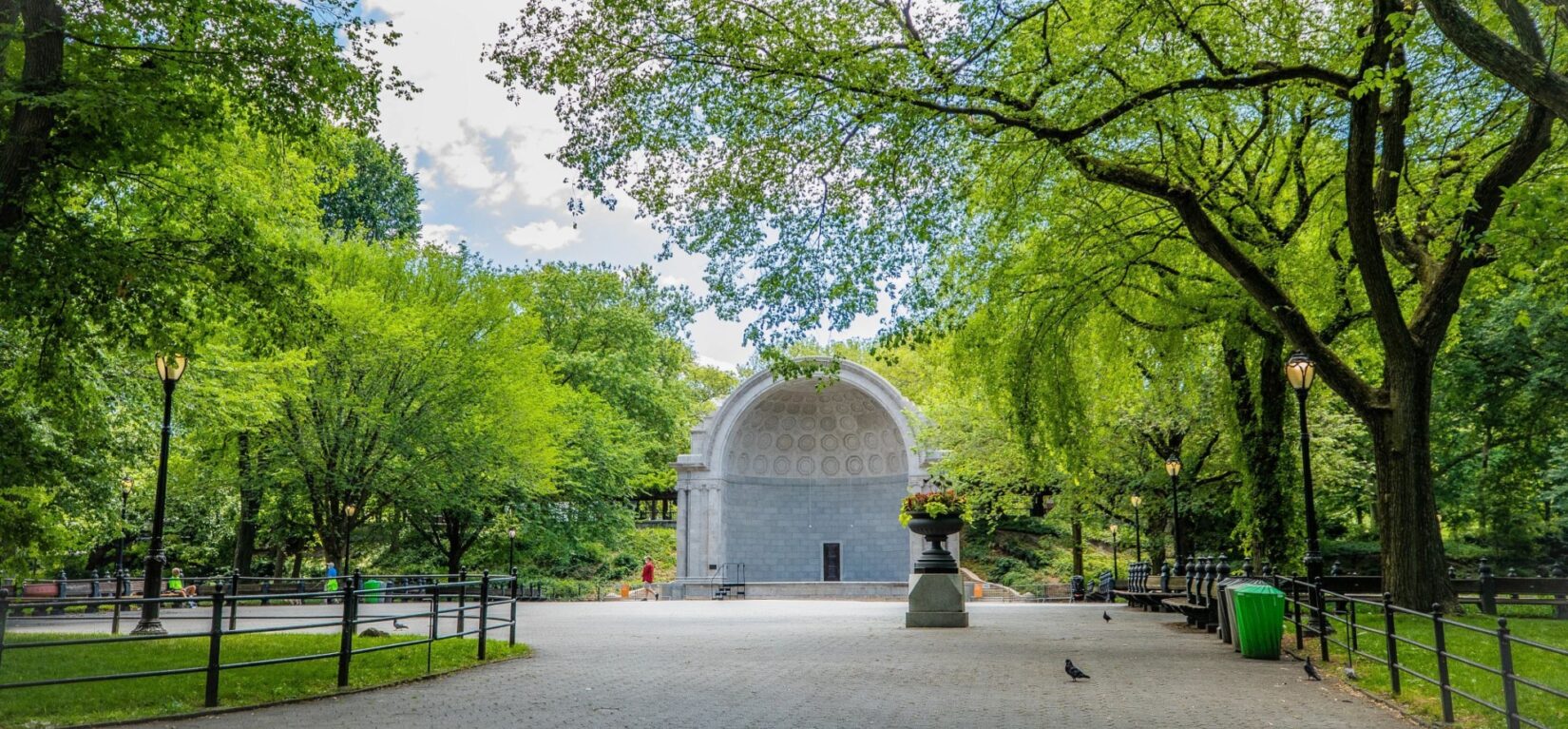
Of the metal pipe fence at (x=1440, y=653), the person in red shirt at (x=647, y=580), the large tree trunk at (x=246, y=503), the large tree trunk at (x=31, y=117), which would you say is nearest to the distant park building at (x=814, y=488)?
the person in red shirt at (x=647, y=580)

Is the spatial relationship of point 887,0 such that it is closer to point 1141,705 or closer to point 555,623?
point 1141,705

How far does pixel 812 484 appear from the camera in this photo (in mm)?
43031

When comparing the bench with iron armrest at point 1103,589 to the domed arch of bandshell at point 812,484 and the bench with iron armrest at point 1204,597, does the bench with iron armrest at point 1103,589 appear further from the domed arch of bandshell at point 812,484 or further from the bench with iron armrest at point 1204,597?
the bench with iron armrest at point 1204,597

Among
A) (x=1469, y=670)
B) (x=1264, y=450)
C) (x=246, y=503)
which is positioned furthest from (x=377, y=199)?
(x=1469, y=670)

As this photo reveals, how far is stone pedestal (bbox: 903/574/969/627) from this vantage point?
18625mm

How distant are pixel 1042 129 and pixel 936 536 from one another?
868cm

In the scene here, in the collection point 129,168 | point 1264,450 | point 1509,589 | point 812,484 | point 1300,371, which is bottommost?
point 1509,589

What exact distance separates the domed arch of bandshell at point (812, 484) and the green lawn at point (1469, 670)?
2657 centimetres

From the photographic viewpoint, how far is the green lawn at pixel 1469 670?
319 inches

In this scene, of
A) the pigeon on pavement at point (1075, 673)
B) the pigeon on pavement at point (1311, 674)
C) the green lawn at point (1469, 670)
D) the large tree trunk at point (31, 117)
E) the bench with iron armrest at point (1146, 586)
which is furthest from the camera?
the bench with iron armrest at point (1146, 586)

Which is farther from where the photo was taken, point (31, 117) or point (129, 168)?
point (129, 168)

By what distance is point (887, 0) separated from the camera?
1393 centimetres

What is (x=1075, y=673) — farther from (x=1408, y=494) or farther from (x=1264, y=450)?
(x=1264, y=450)

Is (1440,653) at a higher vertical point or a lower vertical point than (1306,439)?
lower
